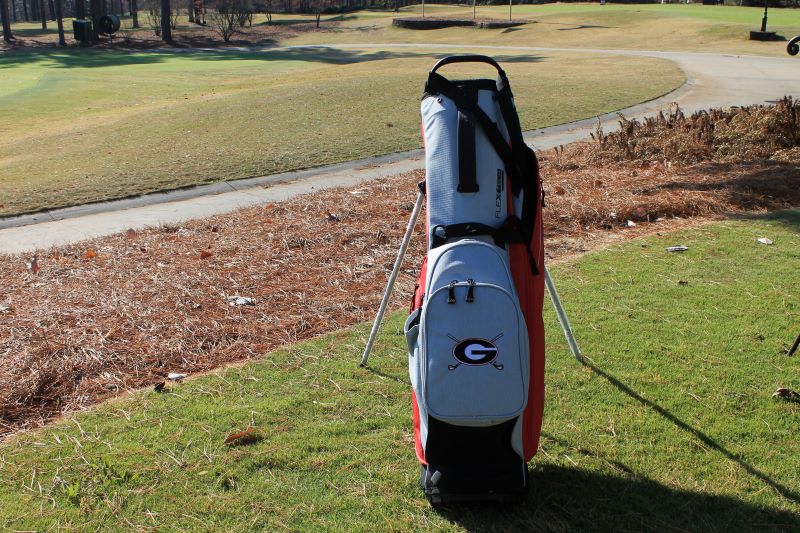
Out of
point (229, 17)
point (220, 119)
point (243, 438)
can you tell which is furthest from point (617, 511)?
point (229, 17)

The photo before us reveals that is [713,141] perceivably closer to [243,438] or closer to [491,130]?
[491,130]

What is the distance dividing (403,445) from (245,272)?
3.05m

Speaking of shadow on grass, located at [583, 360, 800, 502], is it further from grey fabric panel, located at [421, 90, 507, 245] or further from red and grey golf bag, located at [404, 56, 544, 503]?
grey fabric panel, located at [421, 90, 507, 245]

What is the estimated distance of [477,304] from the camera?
3.05 metres

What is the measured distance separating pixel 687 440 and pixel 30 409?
347cm

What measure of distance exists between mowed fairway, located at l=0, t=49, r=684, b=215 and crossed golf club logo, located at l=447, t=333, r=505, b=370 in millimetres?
8579

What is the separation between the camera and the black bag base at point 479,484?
326 cm

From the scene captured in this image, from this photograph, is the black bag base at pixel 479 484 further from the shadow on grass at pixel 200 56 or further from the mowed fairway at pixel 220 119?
the shadow on grass at pixel 200 56

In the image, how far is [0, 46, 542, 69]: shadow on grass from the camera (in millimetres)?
37594

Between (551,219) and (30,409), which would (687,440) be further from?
(551,219)

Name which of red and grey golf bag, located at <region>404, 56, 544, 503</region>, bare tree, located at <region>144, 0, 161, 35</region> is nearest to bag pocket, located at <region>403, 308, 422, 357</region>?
red and grey golf bag, located at <region>404, 56, 544, 503</region>

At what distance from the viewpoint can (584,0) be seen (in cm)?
6694

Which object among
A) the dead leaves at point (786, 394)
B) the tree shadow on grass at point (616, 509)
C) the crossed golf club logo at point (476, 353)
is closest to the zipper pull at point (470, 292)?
the crossed golf club logo at point (476, 353)

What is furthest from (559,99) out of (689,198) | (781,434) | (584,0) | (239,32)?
(584,0)
